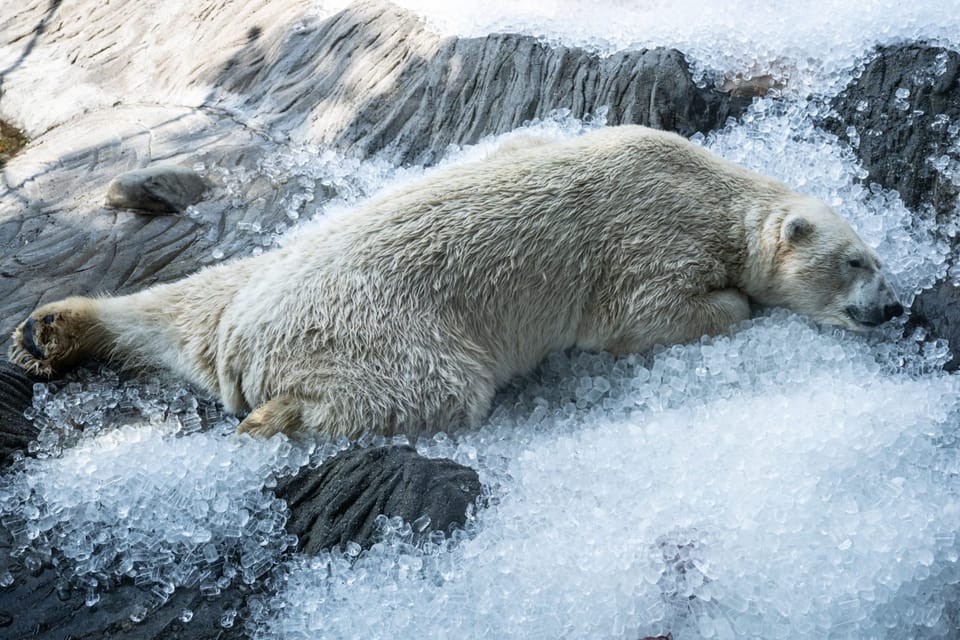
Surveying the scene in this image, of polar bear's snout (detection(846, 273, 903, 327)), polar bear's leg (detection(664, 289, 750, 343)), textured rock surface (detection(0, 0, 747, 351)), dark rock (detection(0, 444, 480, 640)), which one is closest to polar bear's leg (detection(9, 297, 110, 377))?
textured rock surface (detection(0, 0, 747, 351))

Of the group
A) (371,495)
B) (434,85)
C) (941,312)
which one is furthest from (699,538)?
(434,85)

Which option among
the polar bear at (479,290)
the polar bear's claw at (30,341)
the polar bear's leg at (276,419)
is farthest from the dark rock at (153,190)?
the polar bear's leg at (276,419)

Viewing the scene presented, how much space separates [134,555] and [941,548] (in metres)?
2.66

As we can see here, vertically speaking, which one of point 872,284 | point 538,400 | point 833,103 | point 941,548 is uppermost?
point 833,103

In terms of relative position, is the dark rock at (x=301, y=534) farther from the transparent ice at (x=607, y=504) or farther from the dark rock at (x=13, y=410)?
the dark rock at (x=13, y=410)

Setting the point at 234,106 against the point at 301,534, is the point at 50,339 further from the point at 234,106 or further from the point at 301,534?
the point at 234,106

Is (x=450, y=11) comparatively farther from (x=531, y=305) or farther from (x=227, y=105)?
(x=531, y=305)

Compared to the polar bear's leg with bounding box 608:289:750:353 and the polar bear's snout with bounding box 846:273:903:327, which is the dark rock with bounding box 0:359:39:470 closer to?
the polar bear's leg with bounding box 608:289:750:353

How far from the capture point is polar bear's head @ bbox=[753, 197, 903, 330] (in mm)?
4227

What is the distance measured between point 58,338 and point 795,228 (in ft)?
11.2

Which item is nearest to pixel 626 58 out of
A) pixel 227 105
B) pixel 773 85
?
pixel 773 85

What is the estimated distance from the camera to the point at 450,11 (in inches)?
255

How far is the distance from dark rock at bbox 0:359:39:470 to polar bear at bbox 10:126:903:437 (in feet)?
0.38

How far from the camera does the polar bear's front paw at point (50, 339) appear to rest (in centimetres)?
399
